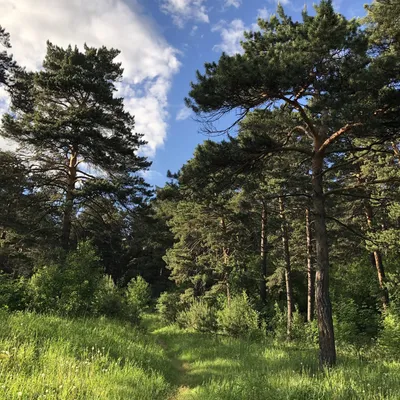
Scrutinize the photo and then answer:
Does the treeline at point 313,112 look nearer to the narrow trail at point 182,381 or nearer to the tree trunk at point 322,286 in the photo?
the tree trunk at point 322,286

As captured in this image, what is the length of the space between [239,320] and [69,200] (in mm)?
9751

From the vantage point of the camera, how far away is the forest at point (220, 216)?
6.04 metres

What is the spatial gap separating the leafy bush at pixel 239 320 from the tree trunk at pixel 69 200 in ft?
27.7

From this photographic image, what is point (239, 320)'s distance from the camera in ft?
48.2

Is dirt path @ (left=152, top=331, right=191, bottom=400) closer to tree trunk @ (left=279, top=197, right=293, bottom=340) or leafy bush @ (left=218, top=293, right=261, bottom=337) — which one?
leafy bush @ (left=218, top=293, right=261, bottom=337)

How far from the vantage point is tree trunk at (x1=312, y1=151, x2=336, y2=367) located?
7379mm

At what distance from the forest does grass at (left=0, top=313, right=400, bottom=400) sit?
0.15ft

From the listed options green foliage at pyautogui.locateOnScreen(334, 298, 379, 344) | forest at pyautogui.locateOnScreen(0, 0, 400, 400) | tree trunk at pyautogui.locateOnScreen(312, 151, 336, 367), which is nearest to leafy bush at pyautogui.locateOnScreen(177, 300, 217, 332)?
forest at pyautogui.locateOnScreen(0, 0, 400, 400)

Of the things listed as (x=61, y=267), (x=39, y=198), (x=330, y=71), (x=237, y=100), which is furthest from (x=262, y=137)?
(x=39, y=198)

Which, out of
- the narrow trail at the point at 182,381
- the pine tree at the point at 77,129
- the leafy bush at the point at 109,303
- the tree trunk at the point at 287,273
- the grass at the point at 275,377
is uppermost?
the pine tree at the point at 77,129

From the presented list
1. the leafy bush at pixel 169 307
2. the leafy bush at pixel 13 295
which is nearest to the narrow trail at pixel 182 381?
the leafy bush at pixel 13 295

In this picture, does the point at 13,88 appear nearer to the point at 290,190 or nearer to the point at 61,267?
the point at 61,267

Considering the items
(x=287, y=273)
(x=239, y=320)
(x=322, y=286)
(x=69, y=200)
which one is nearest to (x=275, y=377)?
(x=322, y=286)

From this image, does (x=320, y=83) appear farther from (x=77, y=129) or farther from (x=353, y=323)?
(x=353, y=323)
